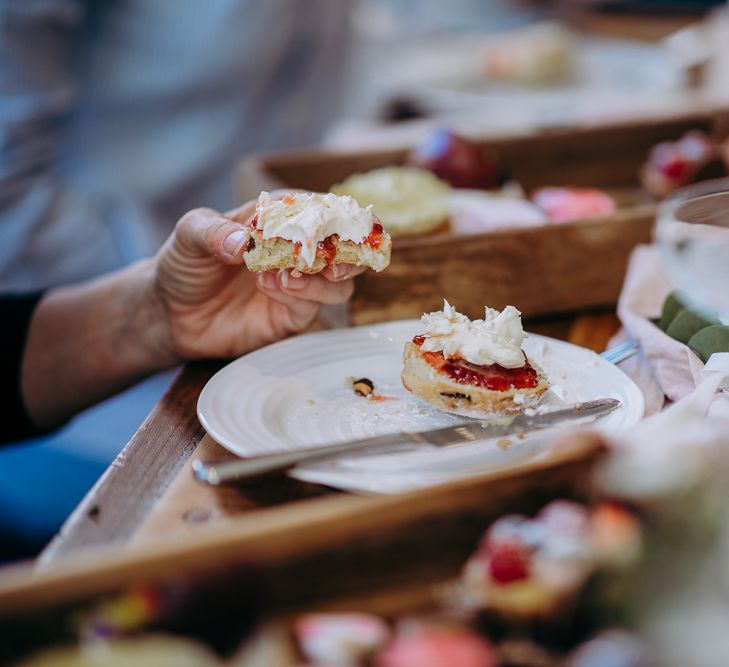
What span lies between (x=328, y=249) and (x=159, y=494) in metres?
0.28

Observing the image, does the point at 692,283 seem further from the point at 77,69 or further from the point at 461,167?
the point at 77,69

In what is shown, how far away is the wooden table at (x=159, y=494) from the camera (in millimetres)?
652

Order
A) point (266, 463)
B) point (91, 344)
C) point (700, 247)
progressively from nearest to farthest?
point (266, 463) < point (700, 247) < point (91, 344)

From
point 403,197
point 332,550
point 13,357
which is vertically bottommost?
point 13,357

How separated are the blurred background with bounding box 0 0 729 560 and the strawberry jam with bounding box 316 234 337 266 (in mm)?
675

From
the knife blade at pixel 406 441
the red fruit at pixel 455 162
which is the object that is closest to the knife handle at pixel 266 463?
the knife blade at pixel 406 441

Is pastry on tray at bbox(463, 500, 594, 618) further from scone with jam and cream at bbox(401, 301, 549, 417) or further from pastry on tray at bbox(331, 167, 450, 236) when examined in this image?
pastry on tray at bbox(331, 167, 450, 236)

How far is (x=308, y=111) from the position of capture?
2.45 meters

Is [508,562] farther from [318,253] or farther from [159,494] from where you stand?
[318,253]

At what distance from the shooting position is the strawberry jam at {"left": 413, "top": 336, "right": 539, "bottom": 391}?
2.65 ft

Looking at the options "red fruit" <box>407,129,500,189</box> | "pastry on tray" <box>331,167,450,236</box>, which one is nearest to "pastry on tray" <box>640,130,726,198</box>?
"red fruit" <box>407,129,500,189</box>

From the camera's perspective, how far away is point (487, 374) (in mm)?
815

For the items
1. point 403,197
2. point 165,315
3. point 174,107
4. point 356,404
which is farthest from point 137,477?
point 174,107

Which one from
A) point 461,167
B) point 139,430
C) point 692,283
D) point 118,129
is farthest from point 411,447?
point 118,129
